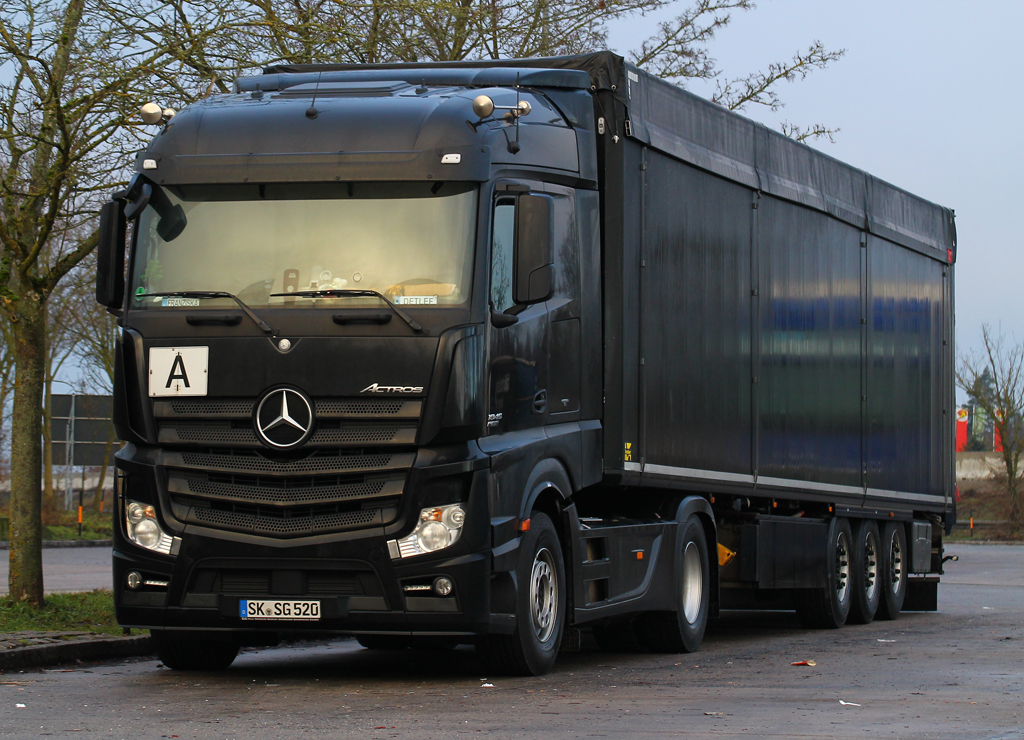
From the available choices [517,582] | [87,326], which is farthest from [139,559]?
[87,326]

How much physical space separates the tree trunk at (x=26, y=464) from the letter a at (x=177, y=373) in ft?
13.7

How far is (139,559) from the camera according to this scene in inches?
380

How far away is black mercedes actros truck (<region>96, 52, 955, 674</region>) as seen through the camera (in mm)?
9266

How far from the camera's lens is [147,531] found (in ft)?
31.6

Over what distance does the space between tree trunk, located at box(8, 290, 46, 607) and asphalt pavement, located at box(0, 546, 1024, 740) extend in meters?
1.85

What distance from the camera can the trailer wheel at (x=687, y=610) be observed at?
40.1 ft

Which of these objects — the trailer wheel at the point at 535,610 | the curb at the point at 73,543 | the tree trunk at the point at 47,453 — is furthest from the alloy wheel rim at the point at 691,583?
the tree trunk at the point at 47,453

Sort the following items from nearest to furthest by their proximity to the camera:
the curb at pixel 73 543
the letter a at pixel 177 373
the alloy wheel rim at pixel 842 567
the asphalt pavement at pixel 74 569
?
the letter a at pixel 177 373 < the alloy wheel rim at pixel 842 567 < the asphalt pavement at pixel 74 569 < the curb at pixel 73 543

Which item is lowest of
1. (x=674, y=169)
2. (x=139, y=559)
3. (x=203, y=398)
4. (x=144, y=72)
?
(x=139, y=559)

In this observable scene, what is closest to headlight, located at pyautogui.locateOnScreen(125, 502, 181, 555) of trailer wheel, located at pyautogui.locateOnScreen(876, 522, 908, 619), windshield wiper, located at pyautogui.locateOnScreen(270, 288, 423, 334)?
windshield wiper, located at pyautogui.locateOnScreen(270, 288, 423, 334)

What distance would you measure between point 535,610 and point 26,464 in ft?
17.2

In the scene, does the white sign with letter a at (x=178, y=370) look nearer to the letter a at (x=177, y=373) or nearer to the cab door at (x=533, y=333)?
the letter a at (x=177, y=373)

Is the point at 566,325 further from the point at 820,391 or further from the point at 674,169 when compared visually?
the point at 820,391

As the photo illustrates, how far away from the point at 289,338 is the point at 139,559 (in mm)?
1670
